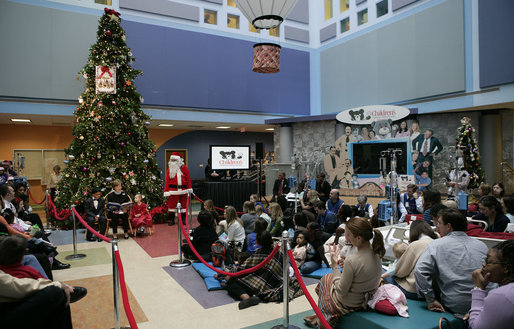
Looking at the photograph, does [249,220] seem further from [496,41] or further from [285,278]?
[496,41]

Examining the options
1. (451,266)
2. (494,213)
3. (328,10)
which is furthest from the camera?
(328,10)

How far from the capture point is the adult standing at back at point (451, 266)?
3020 mm

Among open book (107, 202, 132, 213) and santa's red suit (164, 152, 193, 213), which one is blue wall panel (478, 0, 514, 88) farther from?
open book (107, 202, 132, 213)

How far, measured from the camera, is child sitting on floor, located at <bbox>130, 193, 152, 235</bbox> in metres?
8.18

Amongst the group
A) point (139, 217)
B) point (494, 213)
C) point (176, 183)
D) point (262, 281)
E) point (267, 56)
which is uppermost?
point (267, 56)

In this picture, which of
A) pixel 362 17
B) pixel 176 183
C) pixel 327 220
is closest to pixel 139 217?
pixel 176 183

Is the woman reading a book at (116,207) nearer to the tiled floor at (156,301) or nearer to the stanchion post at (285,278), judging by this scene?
the tiled floor at (156,301)

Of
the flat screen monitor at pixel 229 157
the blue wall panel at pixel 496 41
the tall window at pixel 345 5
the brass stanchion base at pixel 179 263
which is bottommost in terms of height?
the brass stanchion base at pixel 179 263

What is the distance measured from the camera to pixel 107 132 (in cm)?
905

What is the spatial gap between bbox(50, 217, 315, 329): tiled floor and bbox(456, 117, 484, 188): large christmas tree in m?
8.39

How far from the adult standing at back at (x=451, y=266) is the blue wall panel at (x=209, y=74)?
1158cm

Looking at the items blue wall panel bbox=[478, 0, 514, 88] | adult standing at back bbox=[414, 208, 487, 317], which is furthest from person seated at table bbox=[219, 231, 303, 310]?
blue wall panel bbox=[478, 0, 514, 88]

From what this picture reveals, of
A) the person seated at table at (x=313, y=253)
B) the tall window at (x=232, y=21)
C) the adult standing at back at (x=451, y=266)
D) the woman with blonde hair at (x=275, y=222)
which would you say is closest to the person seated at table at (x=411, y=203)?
the woman with blonde hair at (x=275, y=222)

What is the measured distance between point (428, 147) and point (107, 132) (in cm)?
941
